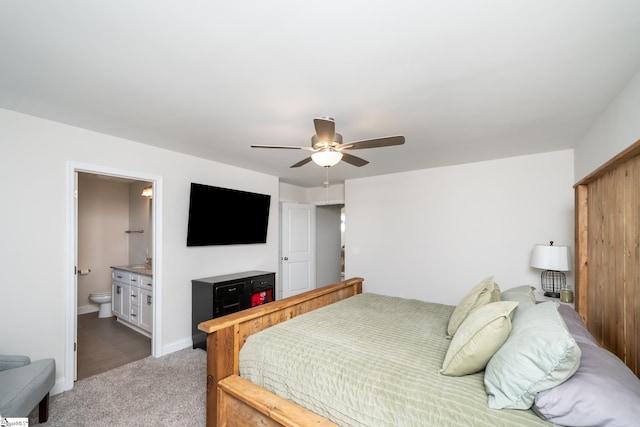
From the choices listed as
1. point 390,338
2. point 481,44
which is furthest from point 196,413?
point 481,44

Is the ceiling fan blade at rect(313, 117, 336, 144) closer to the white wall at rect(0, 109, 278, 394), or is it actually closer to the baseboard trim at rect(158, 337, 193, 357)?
the white wall at rect(0, 109, 278, 394)

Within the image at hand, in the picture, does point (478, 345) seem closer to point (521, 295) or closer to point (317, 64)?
point (521, 295)

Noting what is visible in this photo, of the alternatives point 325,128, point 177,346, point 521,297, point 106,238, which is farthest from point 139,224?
point 521,297

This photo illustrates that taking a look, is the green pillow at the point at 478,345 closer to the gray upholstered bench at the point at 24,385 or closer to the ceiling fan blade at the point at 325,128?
the ceiling fan blade at the point at 325,128

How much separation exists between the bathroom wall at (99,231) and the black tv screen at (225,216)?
2767mm

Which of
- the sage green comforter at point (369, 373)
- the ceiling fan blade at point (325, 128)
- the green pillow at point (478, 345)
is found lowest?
the sage green comforter at point (369, 373)

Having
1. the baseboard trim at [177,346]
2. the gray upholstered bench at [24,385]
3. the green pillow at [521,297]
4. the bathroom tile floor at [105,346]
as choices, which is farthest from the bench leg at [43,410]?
the green pillow at [521,297]

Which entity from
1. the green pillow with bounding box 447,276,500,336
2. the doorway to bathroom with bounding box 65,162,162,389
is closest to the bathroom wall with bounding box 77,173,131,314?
the doorway to bathroom with bounding box 65,162,162,389

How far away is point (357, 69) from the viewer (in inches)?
70.9

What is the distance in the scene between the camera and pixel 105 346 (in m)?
3.64

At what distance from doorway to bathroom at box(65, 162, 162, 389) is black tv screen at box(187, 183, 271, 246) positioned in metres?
0.45

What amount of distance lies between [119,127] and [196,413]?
8.74ft

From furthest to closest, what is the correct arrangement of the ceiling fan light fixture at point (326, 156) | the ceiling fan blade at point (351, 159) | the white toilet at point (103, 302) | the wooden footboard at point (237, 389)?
the white toilet at point (103, 302), the ceiling fan blade at point (351, 159), the ceiling fan light fixture at point (326, 156), the wooden footboard at point (237, 389)

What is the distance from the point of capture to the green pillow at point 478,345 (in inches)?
56.7
